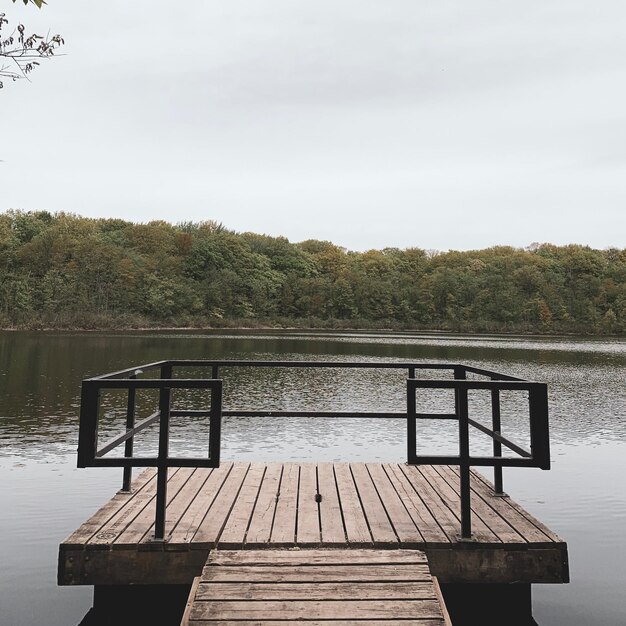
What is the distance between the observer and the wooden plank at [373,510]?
3.97 meters

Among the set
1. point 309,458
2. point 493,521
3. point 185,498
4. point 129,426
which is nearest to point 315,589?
point 493,521

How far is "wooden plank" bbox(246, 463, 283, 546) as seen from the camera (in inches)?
155

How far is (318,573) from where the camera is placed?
350 cm

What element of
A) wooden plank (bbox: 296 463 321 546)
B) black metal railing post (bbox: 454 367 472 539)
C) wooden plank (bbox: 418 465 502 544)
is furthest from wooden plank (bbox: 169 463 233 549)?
wooden plank (bbox: 418 465 502 544)

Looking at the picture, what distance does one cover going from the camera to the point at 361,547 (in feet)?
12.7

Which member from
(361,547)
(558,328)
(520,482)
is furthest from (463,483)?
(558,328)

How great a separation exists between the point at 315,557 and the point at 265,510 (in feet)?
3.11

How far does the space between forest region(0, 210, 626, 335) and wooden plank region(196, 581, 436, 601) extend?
65499 millimetres

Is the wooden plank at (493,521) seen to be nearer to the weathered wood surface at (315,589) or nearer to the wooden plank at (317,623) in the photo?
the weathered wood surface at (315,589)

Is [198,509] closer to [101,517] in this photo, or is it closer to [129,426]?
[101,517]

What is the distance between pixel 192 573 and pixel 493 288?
84.2 metres

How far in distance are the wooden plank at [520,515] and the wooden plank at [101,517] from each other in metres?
3.06

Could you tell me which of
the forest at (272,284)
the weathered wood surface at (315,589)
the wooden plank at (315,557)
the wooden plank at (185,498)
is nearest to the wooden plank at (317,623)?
the weathered wood surface at (315,589)

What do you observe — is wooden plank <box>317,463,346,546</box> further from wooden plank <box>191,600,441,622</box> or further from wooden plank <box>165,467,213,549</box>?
wooden plank <box>165,467,213,549</box>
